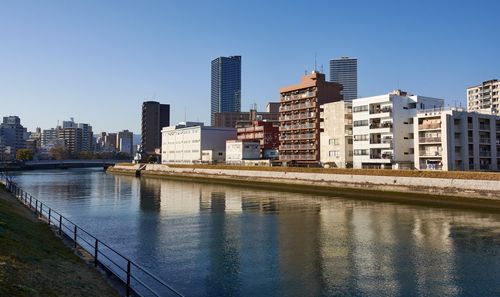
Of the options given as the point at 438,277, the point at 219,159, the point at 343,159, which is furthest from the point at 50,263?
the point at 219,159

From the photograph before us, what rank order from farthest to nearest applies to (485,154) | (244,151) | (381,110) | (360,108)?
(244,151) → (360,108) → (381,110) → (485,154)

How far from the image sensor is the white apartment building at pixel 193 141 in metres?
125

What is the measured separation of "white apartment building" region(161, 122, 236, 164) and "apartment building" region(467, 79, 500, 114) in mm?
82629

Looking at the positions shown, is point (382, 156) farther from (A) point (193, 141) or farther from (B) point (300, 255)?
Answer: (A) point (193, 141)

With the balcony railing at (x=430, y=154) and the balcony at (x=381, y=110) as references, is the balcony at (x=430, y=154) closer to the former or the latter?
the balcony railing at (x=430, y=154)

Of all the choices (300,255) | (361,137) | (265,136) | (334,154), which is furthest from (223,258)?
(265,136)

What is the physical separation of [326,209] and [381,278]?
78.0 feet

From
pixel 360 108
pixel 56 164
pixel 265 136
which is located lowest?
pixel 56 164

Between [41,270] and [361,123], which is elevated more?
[361,123]

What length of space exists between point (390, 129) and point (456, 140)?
1026 centimetres

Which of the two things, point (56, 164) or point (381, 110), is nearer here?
point (381, 110)

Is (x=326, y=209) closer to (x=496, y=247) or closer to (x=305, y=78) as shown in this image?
(x=496, y=247)

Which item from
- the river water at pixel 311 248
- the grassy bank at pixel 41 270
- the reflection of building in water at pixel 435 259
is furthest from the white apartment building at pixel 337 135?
the grassy bank at pixel 41 270

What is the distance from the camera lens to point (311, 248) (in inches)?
896
